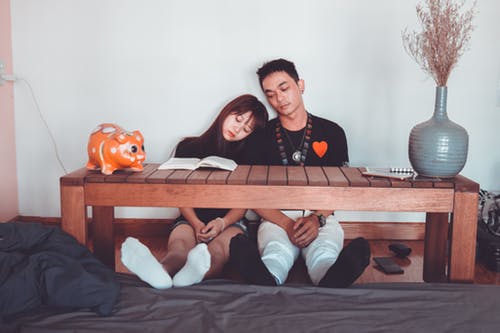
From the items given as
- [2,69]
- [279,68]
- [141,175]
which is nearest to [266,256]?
[141,175]

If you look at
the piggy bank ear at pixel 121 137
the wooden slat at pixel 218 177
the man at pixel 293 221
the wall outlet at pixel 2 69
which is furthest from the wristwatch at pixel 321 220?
the wall outlet at pixel 2 69

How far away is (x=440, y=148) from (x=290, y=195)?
0.54m

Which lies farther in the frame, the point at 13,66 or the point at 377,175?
the point at 13,66

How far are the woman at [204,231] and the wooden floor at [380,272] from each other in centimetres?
16

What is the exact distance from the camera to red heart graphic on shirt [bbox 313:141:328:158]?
237 cm

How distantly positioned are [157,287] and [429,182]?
0.97m

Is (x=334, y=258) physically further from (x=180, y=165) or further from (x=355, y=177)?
(x=180, y=165)

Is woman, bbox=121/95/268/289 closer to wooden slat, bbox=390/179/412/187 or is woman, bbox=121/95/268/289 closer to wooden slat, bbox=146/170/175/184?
wooden slat, bbox=146/170/175/184

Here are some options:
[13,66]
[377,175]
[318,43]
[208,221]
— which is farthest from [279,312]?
[13,66]

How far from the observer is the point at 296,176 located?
178cm

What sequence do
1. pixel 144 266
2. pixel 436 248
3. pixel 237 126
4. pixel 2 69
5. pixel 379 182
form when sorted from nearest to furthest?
pixel 144 266, pixel 379 182, pixel 436 248, pixel 237 126, pixel 2 69

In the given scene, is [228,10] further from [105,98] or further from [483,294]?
[483,294]

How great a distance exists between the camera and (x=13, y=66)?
2.71 metres

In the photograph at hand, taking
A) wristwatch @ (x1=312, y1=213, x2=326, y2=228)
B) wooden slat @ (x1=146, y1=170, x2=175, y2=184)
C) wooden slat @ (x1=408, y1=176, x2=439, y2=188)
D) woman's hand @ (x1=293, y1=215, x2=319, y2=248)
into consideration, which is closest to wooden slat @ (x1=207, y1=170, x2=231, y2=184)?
wooden slat @ (x1=146, y1=170, x2=175, y2=184)
